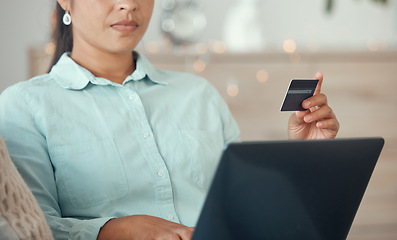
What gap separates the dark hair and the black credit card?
66cm

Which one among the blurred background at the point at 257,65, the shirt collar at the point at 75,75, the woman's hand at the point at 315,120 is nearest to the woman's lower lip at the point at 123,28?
the shirt collar at the point at 75,75

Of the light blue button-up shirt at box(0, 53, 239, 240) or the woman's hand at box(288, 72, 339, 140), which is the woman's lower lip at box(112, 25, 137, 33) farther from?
the woman's hand at box(288, 72, 339, 140)

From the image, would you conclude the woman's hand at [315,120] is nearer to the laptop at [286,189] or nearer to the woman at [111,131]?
the woman at [111,131]

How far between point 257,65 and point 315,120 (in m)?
1.22

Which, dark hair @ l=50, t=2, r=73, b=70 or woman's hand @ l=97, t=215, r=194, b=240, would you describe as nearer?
woman's hand @ l=97, t=215, r=194, b=240

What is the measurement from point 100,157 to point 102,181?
0.05 m

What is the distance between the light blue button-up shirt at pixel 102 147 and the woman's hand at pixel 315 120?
0.72 ft

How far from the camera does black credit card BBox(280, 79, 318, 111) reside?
930 millimetres

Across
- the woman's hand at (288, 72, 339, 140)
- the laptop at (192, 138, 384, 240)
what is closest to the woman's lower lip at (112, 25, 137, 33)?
the woman's hand at (288, 72, 339, 140)

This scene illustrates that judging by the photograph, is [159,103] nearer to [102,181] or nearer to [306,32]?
[102,181]

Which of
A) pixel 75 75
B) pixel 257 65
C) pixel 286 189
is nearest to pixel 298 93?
pixel 286 189

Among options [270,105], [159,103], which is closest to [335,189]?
[159,103]

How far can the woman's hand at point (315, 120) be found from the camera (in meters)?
1.01

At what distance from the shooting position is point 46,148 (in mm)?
1062
